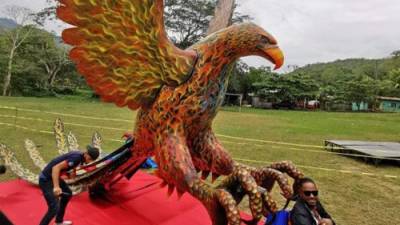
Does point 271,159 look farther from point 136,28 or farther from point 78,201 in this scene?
point 136,28

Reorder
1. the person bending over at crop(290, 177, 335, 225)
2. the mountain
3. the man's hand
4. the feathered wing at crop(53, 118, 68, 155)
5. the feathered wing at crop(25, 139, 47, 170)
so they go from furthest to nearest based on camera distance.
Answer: the mountain < the feathered wing at crop(53, 118, 68, 155) < the feathered wing at crop(25, 139, 47, 170) < the man's hand < the person bending over at crop(290, 177, 335, 225)

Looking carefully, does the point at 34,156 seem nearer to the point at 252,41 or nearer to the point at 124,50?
the point at 124,50

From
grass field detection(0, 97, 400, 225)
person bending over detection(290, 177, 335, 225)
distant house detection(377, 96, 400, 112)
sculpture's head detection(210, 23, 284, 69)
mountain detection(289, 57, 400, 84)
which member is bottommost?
grass field detection(0, 97, 400, 225)

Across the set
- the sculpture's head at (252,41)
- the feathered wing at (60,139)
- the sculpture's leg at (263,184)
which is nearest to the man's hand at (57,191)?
the sculpture's leg at (263,184)

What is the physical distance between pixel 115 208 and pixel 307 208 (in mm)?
2297

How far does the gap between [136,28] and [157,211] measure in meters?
2.15

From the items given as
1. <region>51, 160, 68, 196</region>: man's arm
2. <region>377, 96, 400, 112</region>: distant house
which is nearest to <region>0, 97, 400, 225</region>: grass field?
<region>51, 160, 68, 196</region>: man's arm

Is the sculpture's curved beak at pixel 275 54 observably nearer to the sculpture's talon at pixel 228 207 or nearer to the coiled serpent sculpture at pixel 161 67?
the coiled serpent sculpture at pixel 161 67

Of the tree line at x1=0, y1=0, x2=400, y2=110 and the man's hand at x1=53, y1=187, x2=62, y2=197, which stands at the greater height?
the tree line at x1=0, y1=0, x2=400, y2=110

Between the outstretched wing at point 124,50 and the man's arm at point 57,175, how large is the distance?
82cm

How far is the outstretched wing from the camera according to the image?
2.94m

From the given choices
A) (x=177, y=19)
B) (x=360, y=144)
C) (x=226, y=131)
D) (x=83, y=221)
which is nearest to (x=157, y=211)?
(x=83, y=221)

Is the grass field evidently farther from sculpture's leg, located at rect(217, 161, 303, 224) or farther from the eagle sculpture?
the eagle sculpture

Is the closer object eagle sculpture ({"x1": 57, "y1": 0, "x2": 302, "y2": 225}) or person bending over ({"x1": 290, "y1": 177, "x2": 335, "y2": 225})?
person bending over ({"x1": 290, "y1": 177, "x2": 335, "y2": 225})
